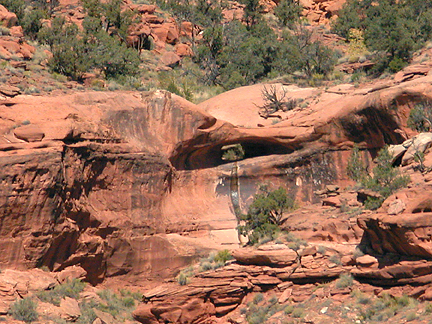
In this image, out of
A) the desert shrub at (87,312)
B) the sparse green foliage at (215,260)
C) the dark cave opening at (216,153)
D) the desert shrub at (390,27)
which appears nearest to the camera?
the desert shrub at (87,312)

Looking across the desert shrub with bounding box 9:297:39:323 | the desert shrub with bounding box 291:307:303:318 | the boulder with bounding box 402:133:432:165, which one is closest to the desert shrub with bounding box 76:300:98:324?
the desert shrub with bounding box 9:297:39:323

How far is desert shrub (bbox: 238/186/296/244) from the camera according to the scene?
3161 cm

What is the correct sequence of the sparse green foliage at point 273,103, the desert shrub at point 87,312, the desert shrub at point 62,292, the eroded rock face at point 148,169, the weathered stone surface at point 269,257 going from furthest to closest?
the sparse green foliage at point 273,103, the eroded rock face at point 148,169, the weathered stone surface at point 269,257, the desert shrub at point 62,292, the desert shrub at point 87,312

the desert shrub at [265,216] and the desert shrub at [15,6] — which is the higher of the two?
the desert shrub at [265,216]

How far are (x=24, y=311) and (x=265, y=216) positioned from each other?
395 inches

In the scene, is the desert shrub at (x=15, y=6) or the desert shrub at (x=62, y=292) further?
the desert shrub at (x=15, y=6)

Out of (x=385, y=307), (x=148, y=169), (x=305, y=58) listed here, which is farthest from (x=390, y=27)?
(x=385, y=307)

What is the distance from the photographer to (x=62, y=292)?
92.3 ft

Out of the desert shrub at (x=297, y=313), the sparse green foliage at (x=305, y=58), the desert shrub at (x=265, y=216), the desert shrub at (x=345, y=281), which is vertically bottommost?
the sparse green foliage at (x=305, y=58)

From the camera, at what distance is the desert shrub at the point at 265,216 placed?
31.6 meters

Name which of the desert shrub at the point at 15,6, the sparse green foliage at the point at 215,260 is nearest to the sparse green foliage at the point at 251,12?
the desert shrub at the point at 15,6

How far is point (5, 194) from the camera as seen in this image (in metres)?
28.0

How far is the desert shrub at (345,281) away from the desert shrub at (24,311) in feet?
30.1

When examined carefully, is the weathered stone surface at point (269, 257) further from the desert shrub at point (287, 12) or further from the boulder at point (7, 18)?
the desert shrub at point (287, 12)
